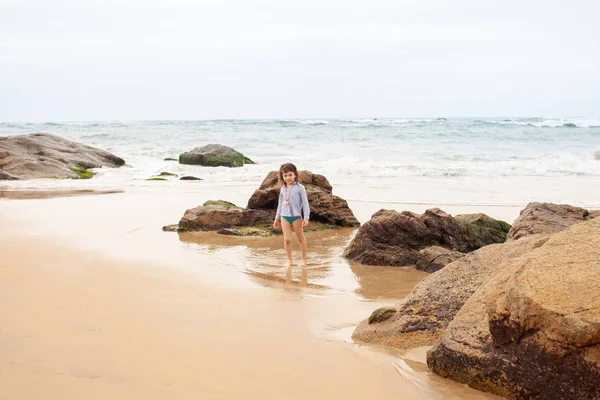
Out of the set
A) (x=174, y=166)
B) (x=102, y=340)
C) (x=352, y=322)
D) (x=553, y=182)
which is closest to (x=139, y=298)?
(x=102, y=340)

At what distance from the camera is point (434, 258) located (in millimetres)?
7902

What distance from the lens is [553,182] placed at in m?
18.7

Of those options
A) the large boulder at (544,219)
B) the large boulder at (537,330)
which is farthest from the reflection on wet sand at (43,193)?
the large boulder at (537,330)

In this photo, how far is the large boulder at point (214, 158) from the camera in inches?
984

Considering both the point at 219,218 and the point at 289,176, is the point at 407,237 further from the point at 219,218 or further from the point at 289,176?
the point at 219,218

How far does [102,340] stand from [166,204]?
353 inches

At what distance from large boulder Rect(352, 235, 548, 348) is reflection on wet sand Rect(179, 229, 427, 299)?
1.66 metres

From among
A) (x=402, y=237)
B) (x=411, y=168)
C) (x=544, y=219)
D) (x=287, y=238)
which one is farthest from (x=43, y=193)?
(x=411, y=168)

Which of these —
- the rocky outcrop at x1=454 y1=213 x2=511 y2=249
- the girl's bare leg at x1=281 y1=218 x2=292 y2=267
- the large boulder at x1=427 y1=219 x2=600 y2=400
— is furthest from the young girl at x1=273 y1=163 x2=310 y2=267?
the large boulder at x1=427 y1=219 x2=600 y2=400

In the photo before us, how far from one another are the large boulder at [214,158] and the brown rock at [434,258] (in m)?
17.7

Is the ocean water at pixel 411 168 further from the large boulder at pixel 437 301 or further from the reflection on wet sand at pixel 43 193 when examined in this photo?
the large boulder at pixel 437 301

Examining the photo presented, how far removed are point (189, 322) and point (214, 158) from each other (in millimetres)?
20294

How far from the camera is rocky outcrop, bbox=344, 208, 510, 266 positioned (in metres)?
8.28

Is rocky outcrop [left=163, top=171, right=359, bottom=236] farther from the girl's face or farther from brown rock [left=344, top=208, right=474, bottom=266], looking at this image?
brown rock [left=344, top=208, right=474, bottom=266]
